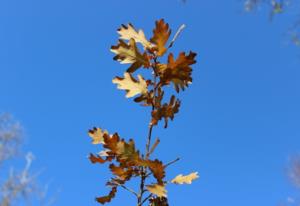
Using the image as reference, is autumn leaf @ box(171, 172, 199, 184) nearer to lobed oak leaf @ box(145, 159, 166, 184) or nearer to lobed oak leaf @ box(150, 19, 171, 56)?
lobed oak leaf @ box(145, 159, 166, 184)

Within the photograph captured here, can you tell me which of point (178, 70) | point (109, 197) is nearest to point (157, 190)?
point (109, 197)

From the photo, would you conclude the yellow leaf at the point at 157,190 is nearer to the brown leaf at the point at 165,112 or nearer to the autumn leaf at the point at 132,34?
the brown leaf at the point at 165,112

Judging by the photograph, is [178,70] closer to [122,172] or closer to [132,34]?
[132,34]

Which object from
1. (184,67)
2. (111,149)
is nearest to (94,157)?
(111,149)

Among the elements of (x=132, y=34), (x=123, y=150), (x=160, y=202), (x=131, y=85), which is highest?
(x=132, y=34)

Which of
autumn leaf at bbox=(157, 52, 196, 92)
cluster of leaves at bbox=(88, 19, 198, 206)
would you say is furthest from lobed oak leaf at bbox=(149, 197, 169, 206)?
autumn leaf at bbox=(157, 52, 196, 92)

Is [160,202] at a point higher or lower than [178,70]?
lower

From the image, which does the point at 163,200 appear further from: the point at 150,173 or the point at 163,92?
the point at 163,92

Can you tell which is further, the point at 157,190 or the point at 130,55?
the point at 130,55
